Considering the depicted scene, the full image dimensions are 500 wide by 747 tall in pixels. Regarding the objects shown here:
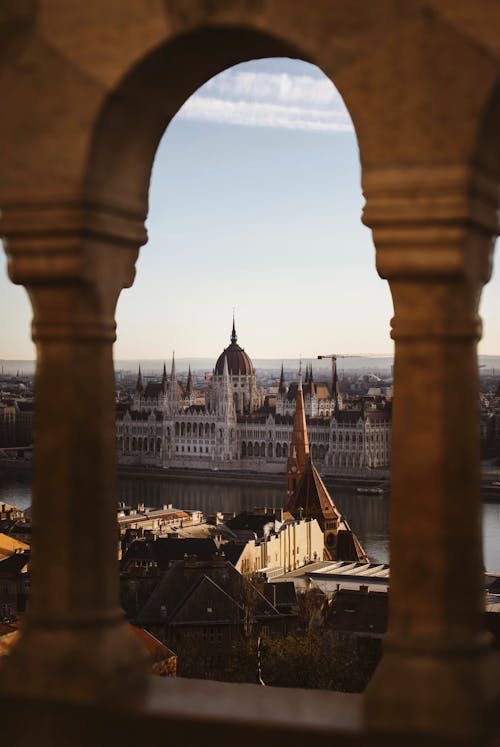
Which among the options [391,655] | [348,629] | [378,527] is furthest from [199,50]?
[378,527]

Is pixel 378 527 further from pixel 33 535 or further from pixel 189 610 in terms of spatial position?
pixel 33 535

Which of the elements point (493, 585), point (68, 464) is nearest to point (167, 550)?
point (493, 585)

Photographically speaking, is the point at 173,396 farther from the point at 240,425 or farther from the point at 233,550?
the point at 233,550

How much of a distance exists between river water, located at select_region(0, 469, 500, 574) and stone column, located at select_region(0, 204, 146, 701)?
24790 mm

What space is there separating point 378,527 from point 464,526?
31751mm

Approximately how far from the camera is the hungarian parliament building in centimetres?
5216

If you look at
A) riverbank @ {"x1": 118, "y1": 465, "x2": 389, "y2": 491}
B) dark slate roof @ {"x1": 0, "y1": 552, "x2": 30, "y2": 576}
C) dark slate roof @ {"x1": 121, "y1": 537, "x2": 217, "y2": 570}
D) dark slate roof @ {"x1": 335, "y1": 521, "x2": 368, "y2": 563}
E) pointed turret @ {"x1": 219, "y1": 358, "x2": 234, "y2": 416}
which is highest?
pointed turret @ {"x1": 219, "y1": 358, "x2": 234, "y2": 416}

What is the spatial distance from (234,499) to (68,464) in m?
41.8

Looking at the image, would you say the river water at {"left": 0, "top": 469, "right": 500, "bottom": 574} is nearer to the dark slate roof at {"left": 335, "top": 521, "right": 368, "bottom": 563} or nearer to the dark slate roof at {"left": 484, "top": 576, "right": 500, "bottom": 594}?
the dark slate roof at {"left": 335, "top": 521, "right": 368, "bottom": 563}

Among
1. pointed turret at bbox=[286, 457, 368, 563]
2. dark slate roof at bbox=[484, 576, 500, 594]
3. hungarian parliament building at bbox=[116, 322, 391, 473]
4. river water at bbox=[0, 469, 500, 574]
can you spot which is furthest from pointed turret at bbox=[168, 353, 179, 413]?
dark slate roof at bbox=[484, 576, 500, 594]

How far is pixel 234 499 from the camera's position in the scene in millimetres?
43031

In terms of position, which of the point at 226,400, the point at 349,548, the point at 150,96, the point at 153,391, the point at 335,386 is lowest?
the point at 349,548

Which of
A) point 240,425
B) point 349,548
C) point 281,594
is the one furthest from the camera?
point 240,425

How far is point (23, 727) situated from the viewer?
1.44m
